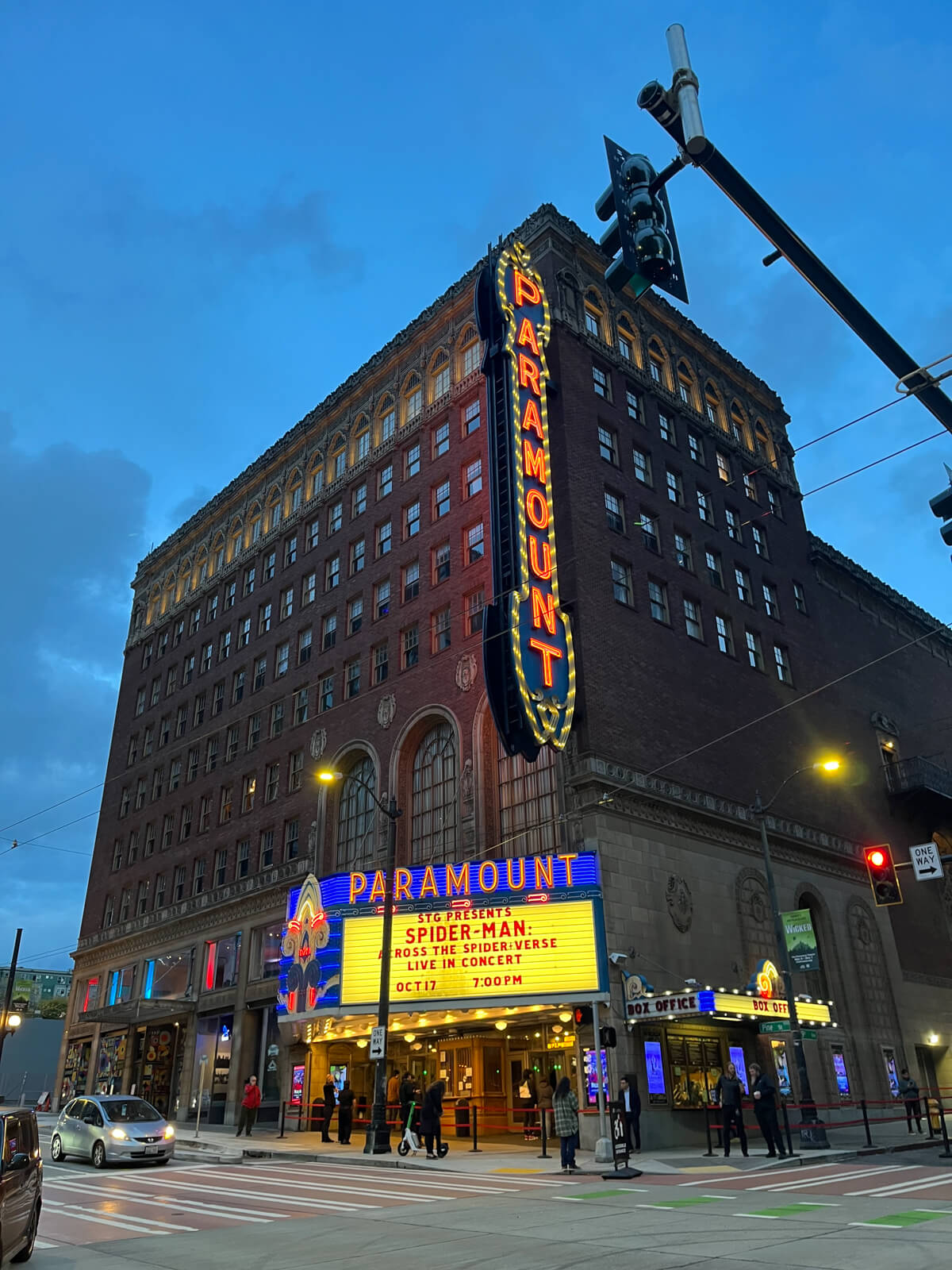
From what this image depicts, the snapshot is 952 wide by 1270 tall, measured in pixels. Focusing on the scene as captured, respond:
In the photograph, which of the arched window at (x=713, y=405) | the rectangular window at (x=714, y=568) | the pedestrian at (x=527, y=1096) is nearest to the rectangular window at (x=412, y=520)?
the rectangular window at (x=714, y=568)

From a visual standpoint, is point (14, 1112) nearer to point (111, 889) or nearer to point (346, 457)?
point (346, 457)

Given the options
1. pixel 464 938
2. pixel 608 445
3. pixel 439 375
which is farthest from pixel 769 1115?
pixel 439 375

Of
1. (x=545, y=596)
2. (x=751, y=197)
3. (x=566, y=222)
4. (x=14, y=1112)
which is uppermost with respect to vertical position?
(x=566, y=222)

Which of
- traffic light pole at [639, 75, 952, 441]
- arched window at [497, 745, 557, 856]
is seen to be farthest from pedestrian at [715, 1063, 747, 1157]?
traffic light pole at [639, 75, 952, 441]

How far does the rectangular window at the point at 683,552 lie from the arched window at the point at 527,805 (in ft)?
39.6

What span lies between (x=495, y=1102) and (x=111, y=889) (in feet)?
116

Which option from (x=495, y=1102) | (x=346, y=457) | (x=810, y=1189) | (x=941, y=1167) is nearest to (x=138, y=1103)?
(x=495, y=1102)

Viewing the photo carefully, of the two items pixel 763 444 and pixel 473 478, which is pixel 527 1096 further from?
pixel 763 444

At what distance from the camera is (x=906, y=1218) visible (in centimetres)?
1252

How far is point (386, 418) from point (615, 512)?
16.3m

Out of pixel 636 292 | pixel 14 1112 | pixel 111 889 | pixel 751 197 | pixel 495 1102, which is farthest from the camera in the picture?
pixel 111 889

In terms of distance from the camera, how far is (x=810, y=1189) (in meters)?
16.9

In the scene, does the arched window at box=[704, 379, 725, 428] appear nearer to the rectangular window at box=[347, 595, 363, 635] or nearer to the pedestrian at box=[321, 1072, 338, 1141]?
the rectangular window at box=[347, 595, 363, 635]

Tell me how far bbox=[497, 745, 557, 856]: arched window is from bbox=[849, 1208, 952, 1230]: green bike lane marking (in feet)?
65.7
